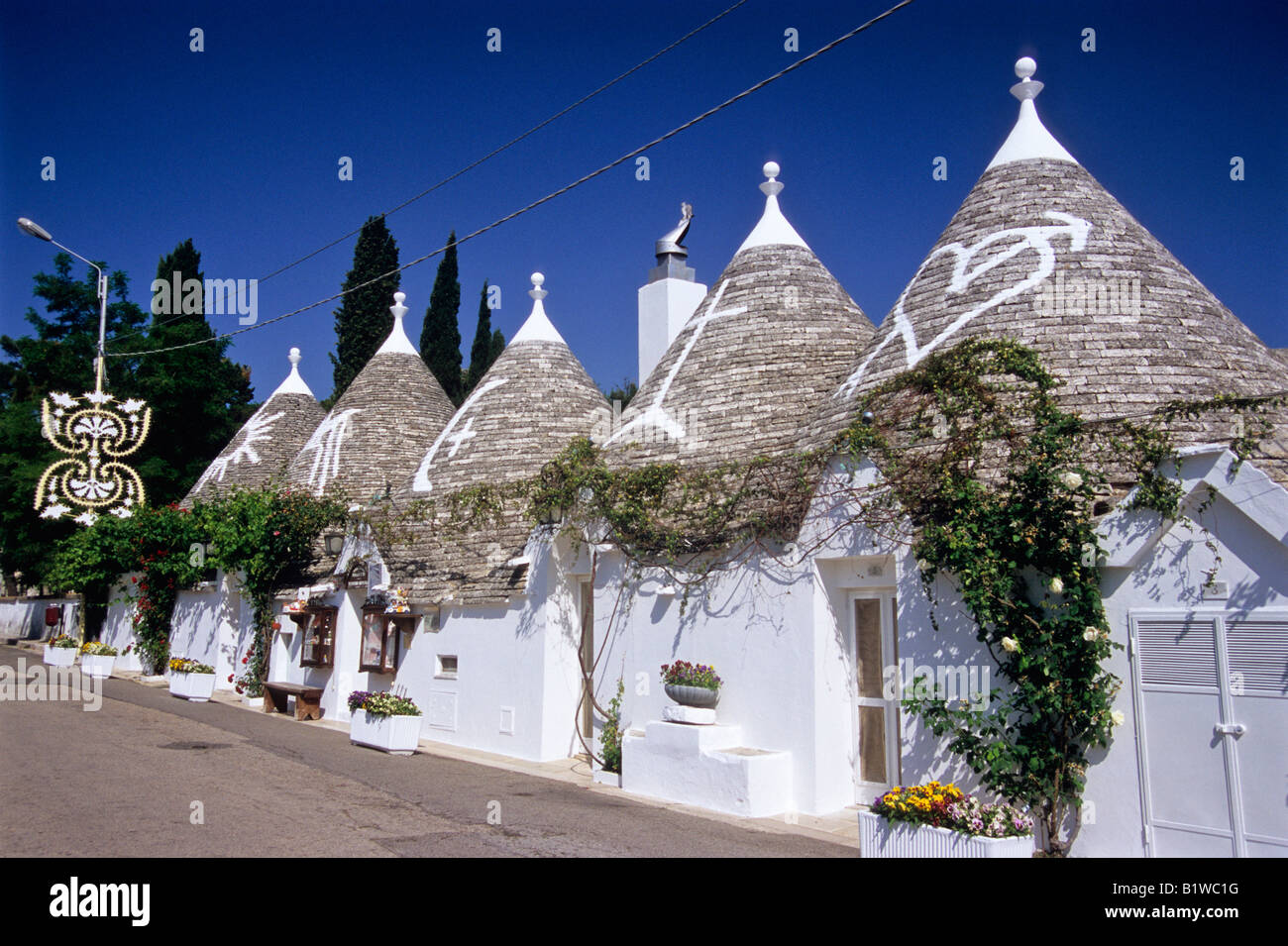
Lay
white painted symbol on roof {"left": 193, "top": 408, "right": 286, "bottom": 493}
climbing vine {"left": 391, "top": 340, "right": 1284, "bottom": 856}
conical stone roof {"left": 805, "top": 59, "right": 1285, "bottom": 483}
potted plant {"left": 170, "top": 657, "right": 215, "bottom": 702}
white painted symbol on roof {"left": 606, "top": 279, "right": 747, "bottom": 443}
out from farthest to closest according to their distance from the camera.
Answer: white painted symbol on roof {"left": 193, "top": 408, "right": 286, "bottom": 493}, potted plant {"left": 170, "top": 657, "right": 215, "bottom": 702}, white painted symbol on roof {"left": 606, "top": 279, "right": 747, "bottom": 443}, conical stone roof {"left": 805, "top": 59, "right": 1285, "bottom": 483}, climbing vine {"left": 391, "top": 340, "right": 1284, "bottom": 856}

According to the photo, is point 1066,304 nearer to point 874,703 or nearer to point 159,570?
point 874,703

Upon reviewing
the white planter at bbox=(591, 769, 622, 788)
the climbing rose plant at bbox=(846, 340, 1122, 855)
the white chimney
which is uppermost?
the white chimney

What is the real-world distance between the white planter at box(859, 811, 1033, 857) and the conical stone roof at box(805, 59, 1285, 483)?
357cm

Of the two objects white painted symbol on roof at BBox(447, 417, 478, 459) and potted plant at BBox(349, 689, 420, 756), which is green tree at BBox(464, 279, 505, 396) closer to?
white painted symbol on roof at BBox(447, 417, 478, 459)

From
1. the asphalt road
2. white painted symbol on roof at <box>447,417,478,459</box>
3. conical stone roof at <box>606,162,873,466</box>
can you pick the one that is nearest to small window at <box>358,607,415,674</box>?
the asphalt road

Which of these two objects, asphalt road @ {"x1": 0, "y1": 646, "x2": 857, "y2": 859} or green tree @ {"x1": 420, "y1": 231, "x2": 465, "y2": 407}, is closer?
asphalt road @ {"x1": 0, "y1": 646, "x2": 857, "y2": 859}

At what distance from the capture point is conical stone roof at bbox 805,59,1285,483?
26.7ft

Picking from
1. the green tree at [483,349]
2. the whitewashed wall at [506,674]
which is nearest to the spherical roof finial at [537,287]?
the whitewashed wall at [506,674]

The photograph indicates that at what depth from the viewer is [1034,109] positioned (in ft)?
35.5

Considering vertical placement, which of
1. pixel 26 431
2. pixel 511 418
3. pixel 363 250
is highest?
pixel 363 250

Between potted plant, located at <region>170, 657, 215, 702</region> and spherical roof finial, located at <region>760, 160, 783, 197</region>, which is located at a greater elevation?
spherical roof finial, located at <region>760, 160, 783, 197</region>
